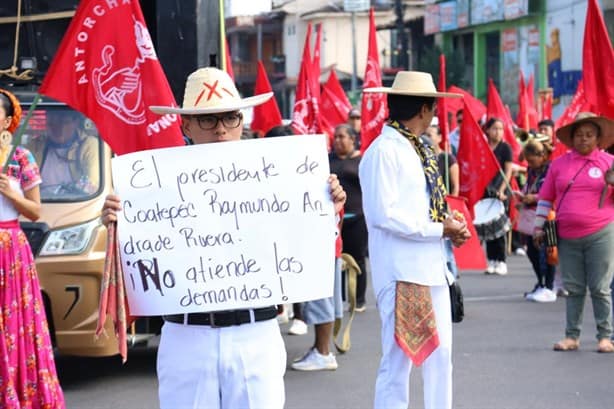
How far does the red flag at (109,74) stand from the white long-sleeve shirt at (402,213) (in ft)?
3.35

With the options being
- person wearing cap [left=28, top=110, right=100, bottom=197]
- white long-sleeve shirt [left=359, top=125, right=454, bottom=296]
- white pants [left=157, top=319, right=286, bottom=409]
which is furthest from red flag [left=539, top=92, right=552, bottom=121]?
white pants [left=157, top=319, right=286, bottom=409]

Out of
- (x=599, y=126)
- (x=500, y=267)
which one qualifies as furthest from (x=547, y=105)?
(x=599, y=126)

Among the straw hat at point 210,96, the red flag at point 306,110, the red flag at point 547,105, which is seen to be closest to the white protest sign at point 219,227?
the straw hat at point 210,96

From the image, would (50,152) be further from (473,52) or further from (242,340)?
(473,52)

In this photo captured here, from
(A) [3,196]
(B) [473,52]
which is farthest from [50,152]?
(B) [473,52]

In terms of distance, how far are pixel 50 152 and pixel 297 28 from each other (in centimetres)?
9050

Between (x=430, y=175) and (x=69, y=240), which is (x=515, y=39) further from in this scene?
(x=430, y=175)

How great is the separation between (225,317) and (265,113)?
1261cm

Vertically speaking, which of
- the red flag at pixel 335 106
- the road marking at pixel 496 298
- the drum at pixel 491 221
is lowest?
the road marking at pixel 496 298

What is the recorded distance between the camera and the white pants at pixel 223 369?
15.4 ft

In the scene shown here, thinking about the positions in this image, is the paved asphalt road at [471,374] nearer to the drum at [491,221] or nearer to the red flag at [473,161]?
the red flag at [473,161]

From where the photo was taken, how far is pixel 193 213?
193 inches

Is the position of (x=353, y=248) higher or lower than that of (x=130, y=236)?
lower

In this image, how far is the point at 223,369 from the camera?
4.69 m
